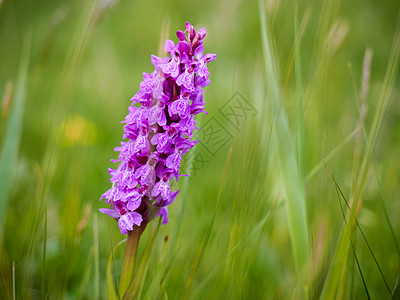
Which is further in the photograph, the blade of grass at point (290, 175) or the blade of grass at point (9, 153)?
the blade of grass at point (9, 153)

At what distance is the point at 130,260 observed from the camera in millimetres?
784

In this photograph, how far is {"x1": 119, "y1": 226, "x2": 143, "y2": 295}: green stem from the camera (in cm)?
78

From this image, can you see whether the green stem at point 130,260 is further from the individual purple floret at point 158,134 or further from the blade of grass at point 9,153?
the blade of grass at point 9,153

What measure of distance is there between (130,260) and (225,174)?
0.37 meters

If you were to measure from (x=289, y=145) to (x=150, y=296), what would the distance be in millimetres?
498

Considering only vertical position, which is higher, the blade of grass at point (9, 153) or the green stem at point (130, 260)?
the blade of grass at point (9, 153)

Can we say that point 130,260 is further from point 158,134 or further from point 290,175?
point 290,175

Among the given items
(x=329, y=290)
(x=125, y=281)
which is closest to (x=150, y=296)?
(x=125, y=281)

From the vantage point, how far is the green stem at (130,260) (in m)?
0.78

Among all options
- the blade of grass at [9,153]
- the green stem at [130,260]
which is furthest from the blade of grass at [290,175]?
Result: the blade of grass at [9,153]

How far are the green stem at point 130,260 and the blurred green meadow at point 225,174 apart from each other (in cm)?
4

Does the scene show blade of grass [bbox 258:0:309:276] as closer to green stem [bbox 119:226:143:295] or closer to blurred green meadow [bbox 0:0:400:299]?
blurred green meadow [bbox 0:0:400:299]

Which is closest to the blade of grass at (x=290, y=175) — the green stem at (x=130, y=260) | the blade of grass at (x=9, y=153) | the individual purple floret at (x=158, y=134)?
the individual purple floret at (x=158, y=134)

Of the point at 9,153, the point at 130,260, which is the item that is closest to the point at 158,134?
the point at 130,260
